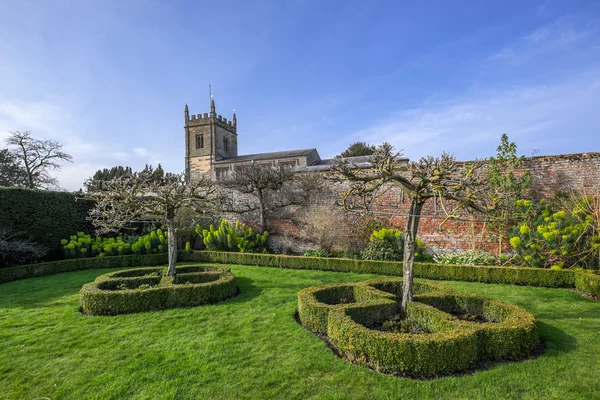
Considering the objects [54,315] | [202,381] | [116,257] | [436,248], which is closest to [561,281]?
[436,248]

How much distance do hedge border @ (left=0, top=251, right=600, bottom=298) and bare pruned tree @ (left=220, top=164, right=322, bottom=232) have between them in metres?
3.11

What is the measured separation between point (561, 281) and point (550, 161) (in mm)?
4497

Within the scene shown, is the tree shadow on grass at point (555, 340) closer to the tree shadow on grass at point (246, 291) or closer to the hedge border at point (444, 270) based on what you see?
the hedge border at point (444, 270)

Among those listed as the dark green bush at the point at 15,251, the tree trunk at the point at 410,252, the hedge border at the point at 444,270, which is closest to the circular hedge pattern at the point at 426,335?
the tree trunk at the point at 410,252

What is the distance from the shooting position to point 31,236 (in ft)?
38.6

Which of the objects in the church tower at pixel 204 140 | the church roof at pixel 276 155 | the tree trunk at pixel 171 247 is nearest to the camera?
the tree trunk at pixel 171 247

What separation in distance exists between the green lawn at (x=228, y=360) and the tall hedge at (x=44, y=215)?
685 centimetres

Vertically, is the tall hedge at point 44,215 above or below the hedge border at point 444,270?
above

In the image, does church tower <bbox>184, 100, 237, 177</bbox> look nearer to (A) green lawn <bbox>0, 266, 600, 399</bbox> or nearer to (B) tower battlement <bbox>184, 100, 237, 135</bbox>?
(B) tower battlement <bbox>184, 100, 237, 135</bbox>

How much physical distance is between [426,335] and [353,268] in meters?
6.18

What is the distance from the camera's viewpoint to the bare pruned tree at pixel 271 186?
1423 centimetres

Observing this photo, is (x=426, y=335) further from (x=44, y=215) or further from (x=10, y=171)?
(x=10, y=171)

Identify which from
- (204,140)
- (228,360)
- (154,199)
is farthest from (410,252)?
(204,140)

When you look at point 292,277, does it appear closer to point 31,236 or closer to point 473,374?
point 473,374
